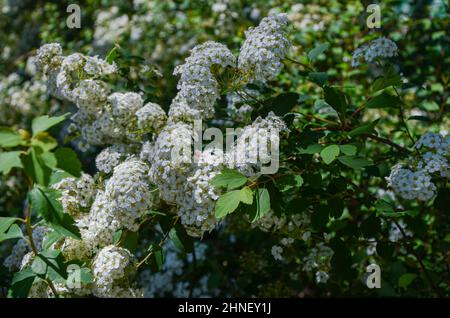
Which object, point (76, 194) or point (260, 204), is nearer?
point (260, 204)

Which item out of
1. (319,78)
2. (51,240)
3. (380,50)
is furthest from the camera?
(380,50)

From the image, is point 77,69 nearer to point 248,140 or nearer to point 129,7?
point 248,140

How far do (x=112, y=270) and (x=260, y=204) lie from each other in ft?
1.81

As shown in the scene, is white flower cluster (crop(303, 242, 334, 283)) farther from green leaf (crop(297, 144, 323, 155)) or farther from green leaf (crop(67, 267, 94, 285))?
green leaf (crop(67, 267, 94, 285))

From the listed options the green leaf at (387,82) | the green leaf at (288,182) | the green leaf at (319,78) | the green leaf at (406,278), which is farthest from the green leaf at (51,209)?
the green leaf at (406,278)

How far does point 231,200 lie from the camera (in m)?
1.68

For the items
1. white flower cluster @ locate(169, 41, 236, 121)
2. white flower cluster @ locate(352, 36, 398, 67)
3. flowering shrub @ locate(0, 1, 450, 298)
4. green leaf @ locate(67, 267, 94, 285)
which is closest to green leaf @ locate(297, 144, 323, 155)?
flowering shrub @ locate(0, 1, 450, 298)

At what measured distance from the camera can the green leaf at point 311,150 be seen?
185 cm

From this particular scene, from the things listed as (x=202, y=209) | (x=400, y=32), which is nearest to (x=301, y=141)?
(x=202, y=209)

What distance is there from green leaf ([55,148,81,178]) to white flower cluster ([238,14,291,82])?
2.59ft

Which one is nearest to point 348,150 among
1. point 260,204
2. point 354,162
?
point 354,162

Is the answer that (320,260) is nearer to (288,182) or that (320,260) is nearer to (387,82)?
(288,182)

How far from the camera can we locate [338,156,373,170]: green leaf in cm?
179
